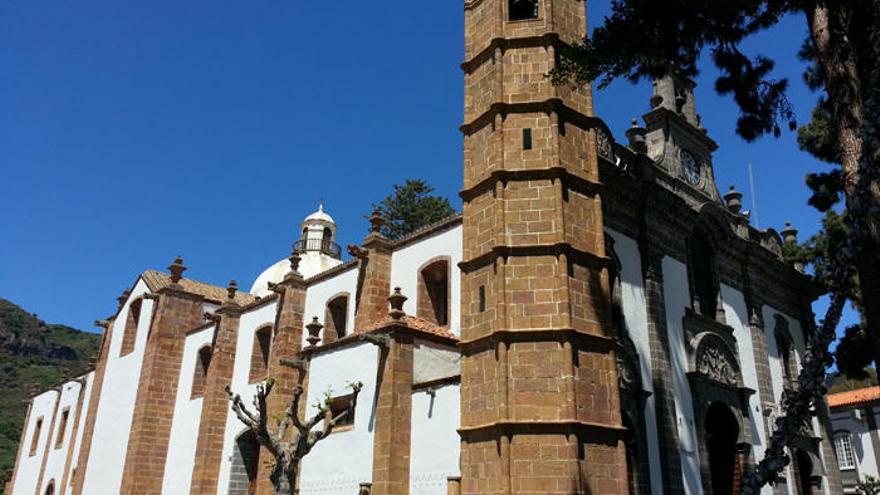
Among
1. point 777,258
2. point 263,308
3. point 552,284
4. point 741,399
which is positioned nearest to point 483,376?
point 552,284

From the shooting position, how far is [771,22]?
11.8 m

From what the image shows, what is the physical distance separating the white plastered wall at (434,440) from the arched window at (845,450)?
2697 centimetres

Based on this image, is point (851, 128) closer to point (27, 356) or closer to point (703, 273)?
point (703, 273)

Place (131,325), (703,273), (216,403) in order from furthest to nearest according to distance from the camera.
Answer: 1. (131,325)
2. (216,403)
3. (703,273)

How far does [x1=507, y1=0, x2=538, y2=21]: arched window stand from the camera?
15027 mm

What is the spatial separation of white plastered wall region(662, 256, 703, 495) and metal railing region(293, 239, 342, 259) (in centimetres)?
2311

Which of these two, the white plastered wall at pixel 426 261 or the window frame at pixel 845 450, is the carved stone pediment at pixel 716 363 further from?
the window frame at pixel 845 450

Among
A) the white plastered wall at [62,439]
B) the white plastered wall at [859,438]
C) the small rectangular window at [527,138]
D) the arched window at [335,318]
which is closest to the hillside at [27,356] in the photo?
the white plastered wall at [62,439]

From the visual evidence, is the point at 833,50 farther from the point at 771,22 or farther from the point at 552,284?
the point at 552,284

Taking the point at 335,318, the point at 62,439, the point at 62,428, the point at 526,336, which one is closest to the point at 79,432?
the point at 62,439

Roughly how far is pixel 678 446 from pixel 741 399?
13.1 feet

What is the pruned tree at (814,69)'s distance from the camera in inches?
336

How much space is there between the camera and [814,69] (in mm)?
13500

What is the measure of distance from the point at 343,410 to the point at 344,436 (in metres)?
0.86
